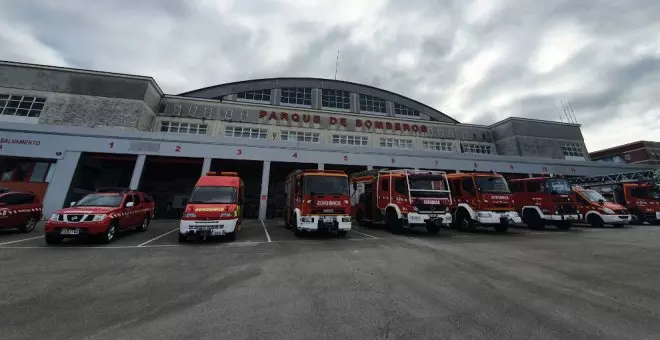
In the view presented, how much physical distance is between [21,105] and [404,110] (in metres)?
43.9

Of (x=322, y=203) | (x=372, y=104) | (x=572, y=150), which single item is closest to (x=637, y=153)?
(x=572, y=150)

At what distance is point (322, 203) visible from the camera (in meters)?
11.1

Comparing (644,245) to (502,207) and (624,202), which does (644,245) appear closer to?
(502,207)

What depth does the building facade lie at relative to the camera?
4359 cm

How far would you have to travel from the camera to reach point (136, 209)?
37.7 feet

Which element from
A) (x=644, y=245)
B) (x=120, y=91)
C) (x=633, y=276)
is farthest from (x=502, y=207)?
(x=120, y=91)

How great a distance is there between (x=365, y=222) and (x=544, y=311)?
12.1 meters

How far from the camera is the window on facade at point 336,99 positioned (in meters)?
36.2

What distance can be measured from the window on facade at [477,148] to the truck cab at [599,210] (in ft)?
→ 56.0

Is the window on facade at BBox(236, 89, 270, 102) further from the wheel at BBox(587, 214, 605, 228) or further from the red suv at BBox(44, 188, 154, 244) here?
the wheel at BBox(587, 214, 605, 228)

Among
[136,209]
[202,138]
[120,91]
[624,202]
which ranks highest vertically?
[120,91]

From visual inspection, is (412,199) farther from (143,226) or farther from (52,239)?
(52,239)

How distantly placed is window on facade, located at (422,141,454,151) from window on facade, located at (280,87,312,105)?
16.7 metres

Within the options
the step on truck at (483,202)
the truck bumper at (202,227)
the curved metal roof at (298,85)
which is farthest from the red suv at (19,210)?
the curved metal roof at (298,85)
